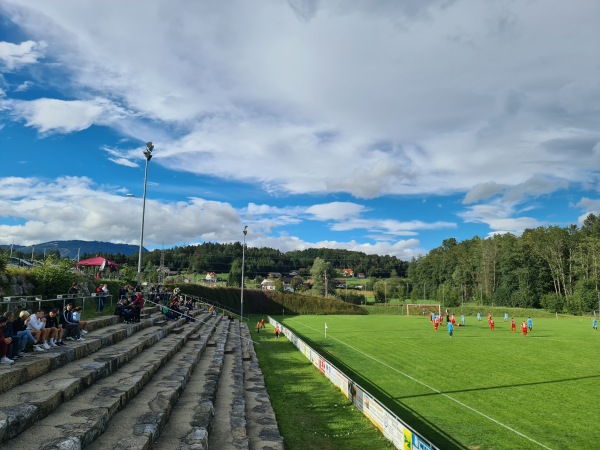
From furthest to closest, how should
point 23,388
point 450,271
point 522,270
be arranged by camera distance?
1. point 450,271
2. point 522,270
3. point 23,388

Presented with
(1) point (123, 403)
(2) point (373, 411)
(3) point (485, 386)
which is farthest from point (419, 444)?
(3) point (485, 386)

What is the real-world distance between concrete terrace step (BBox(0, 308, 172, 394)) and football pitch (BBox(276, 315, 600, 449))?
10028mm

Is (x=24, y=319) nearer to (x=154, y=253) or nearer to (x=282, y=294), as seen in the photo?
(x=282, y=294)

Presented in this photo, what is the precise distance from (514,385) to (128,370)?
15.9 metres

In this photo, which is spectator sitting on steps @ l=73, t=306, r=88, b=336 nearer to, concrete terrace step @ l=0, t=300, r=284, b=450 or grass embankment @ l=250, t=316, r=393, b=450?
concrete terrace step @ l=0, t=300, r=284, b=450

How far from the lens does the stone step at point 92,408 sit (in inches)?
242

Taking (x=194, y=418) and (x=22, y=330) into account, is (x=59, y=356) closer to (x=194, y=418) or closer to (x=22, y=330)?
(x=22, y=330)

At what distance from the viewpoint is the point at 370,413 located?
13281 mm

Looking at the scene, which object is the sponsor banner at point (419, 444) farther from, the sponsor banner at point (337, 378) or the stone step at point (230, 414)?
the sponsor banner at point (337, 378)

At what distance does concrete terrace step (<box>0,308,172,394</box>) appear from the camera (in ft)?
26.7

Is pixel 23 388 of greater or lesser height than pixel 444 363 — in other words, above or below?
above

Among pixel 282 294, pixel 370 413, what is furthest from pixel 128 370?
pixel 282 294

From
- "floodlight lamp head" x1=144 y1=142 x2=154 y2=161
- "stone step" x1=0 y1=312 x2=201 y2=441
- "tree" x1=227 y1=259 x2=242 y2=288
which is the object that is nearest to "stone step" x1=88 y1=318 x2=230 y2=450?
"stone step" x1=0 y1=312 x2=201 y2=441

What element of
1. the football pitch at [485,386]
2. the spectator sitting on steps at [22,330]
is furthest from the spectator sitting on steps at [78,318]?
the football pitch at [485,386]
